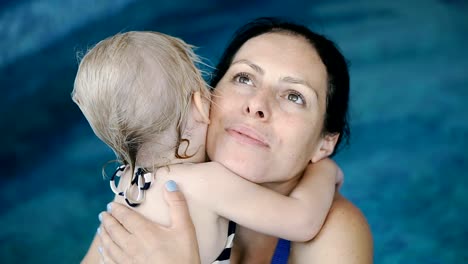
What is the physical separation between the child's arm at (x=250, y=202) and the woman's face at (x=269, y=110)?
8 centimetres

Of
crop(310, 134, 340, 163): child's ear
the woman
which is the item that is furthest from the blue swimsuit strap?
crop(310, 134, 340, 163): child's ear

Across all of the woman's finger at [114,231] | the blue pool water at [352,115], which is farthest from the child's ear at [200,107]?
the blue pool water at [352,115]

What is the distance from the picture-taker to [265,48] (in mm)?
2236

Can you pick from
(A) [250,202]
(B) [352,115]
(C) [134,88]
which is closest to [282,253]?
(A) [250,202]

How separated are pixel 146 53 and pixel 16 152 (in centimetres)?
243

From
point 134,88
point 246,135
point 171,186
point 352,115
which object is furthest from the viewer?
point 352,115

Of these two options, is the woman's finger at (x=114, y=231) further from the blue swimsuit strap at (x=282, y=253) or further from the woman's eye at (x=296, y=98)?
the woman's eye at (x=296, y=98)

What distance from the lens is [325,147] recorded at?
7.88 feet

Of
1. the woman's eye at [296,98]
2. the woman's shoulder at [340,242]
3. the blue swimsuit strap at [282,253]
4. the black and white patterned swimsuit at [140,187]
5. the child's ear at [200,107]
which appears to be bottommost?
the blue swimsuit strap at [282,253]

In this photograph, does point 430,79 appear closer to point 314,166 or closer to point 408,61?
point 408,61

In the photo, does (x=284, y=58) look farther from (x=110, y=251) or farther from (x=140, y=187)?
(x=110, y=251)

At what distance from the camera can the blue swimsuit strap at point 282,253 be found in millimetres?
2217

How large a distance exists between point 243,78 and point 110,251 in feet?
2.28


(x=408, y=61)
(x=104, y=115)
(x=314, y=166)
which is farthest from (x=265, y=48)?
(x=408, y=61)
